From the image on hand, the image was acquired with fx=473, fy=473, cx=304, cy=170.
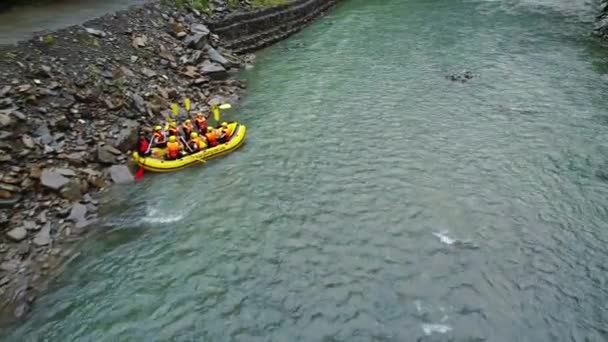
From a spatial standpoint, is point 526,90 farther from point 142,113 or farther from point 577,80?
point 142,113

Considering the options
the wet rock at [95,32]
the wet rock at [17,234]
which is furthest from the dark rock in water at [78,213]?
the wet rock at [95,32]

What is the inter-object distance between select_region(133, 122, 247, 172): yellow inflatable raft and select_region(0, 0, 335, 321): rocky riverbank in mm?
709

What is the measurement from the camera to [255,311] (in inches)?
434

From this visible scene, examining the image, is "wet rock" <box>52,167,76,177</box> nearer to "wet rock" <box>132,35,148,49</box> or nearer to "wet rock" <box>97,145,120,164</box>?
"wet rock" <box>97,145,120,164</box>

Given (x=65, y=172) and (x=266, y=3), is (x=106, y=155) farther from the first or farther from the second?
(x=266, y=3)

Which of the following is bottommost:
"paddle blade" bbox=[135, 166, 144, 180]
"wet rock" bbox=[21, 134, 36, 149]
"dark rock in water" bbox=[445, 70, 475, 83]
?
"dark rock in water" bbox=[445, 70, 475, 83]

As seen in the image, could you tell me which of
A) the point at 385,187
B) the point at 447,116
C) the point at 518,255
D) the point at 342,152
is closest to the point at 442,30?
the point at 447,116

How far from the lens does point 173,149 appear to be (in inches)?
671

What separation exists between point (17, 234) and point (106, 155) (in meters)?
4.38

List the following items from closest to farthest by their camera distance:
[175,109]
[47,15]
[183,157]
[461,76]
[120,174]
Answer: [120,174]
[183,157]
[175,109]
[47,15]
[461,76]

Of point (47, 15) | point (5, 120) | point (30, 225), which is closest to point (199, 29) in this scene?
point (47, 15)

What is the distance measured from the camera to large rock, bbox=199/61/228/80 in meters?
24.0

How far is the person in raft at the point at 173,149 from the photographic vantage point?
1700 cm

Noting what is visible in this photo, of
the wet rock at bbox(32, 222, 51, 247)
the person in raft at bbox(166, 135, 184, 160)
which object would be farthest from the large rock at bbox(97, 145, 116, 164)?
the wet rock at bbox(32, 222, 51, 247)
